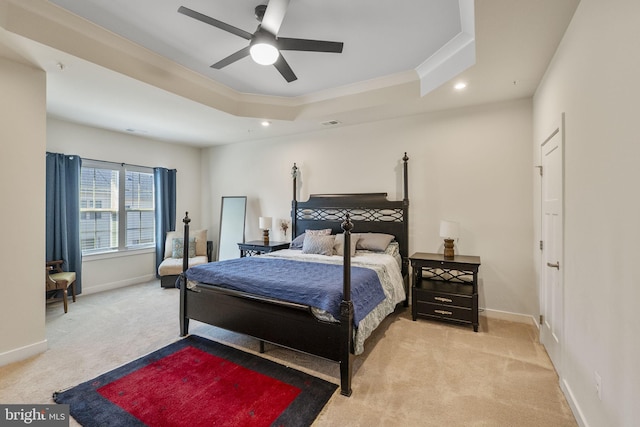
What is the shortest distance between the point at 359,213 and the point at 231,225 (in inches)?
113

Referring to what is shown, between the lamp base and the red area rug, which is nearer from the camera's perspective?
the red area rug

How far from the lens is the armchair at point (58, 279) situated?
385 centimetres

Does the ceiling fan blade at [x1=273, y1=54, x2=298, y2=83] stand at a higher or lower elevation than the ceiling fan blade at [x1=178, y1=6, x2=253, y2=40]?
lower

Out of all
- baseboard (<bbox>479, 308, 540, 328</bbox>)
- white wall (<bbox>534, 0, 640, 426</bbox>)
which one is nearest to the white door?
white wall (<bbox>534, 0, 640, 426</bbox>)

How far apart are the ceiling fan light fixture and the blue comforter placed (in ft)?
6.34

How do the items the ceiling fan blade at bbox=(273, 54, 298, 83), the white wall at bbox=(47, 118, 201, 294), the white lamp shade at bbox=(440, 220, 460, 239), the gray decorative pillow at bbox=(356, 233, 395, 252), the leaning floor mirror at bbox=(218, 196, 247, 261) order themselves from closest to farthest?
the ceiling fan blade at bbox=(273, 54, 298, 83) < the white lamp shade at bbox=(440, 220, 460, 239) < the gray decorative pillow at bbox=(356, 233, 395, 252) < the white wall at bbox=(47, 118, 201, 294) < the leaning floor mirror at bbox=(218, 196, 247, 261)

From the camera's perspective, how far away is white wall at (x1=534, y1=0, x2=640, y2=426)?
4.16ft

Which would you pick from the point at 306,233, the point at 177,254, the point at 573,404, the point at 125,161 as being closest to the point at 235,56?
the point at 306,233

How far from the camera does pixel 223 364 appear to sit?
8.54 ft

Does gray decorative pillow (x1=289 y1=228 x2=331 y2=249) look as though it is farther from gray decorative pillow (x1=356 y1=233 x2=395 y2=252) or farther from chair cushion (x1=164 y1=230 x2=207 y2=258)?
chair cushion (x1=164 y1=230 x2=207 y2=258)

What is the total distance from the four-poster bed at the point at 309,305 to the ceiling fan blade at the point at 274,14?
1621 mm

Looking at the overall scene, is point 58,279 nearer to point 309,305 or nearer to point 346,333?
point 309,305

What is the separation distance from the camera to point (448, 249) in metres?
3.73

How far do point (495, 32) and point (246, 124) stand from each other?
11.7 ft
